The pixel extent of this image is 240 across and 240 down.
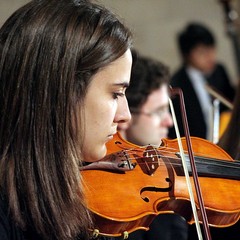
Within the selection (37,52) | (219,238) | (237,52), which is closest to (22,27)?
(37,52)

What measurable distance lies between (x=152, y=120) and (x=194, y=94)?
7.31 ft

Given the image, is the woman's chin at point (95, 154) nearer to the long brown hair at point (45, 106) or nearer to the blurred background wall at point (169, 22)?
the long brown hair at point (45, 106)

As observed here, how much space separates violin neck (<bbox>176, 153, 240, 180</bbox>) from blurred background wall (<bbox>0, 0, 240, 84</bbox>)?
4099mm

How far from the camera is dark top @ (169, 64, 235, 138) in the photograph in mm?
4429

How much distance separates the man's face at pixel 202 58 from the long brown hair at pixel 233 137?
3.30 m

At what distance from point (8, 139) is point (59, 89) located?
15cm

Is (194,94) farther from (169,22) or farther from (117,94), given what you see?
(117,94)

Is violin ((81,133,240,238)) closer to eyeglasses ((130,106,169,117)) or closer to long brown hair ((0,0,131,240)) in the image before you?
long brown hair ((0,0,131,240))

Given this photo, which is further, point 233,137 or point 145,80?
point 145,80

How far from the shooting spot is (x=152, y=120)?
2980mm

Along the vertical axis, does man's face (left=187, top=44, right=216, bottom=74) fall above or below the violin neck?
below

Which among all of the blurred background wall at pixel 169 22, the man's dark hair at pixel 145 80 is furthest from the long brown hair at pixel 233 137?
the blurred background wall at pixel 169 22

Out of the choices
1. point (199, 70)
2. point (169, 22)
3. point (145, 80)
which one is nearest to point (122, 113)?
point (145, 80)

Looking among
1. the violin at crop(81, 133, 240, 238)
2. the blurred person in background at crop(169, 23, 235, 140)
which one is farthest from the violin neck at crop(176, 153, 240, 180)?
the blurred person in background at crop(169, 23, 235, 140)
